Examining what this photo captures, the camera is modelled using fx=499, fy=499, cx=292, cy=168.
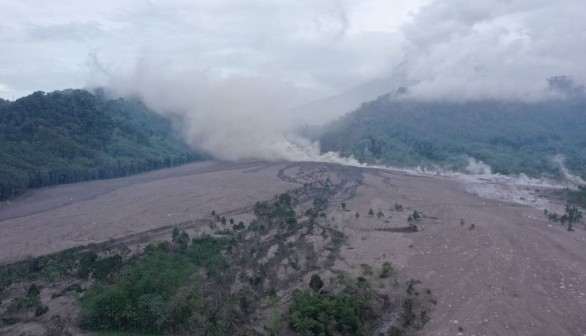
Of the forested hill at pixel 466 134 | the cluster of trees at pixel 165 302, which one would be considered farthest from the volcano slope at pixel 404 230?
the forested hill at pixel 466 134

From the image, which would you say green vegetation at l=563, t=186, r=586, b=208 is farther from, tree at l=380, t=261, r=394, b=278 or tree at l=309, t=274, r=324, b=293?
tree at l=309, t=274, r=324, b=293

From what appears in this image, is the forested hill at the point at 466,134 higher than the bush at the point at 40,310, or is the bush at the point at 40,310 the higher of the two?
the forested hill at the point at 466,134

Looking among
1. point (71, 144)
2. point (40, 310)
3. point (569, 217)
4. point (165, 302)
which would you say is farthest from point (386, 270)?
point (71, 144)

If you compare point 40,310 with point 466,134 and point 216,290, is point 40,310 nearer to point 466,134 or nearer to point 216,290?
point 216,290

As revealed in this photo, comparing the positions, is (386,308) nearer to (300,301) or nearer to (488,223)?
(300,301)

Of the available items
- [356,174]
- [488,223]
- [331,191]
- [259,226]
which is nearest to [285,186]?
[331,191]

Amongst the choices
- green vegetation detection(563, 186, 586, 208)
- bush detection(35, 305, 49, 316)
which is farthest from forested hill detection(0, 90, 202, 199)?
green vegetation detection(563, 186, 586, 208)

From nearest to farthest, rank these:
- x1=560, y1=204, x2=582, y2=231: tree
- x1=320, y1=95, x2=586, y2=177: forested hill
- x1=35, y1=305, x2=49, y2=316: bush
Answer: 1. x1=35, y1=305, x2=49, y2=316: bush
2. x1=560, y1=204, x2=582, y2=231: tree
3. x1=320, y1=95, x2=586, y2=177: forested hill

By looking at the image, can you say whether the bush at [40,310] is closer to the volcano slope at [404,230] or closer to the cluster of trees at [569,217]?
the volcano slope at [404,230]
